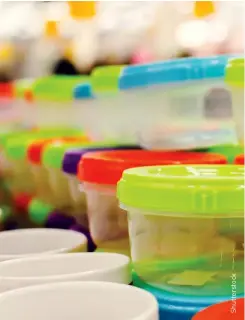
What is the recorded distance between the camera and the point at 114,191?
669 millimetres

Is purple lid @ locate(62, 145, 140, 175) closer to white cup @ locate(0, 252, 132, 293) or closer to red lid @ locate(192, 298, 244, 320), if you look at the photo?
white cup @ locate(0, 252, 132, 293)

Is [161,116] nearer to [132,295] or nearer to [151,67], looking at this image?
[151,67]

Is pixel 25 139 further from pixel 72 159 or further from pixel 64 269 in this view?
pixel 64 269

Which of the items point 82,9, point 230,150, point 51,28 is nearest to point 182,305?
point 230,150

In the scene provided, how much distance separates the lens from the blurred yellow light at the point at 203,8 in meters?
1.65

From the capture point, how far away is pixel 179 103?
2.56ft

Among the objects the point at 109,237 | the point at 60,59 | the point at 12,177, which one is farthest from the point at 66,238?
the point at 60,59

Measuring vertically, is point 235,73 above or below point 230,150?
above

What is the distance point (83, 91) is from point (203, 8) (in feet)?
2.37

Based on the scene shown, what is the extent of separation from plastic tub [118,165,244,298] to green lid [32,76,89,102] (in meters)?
0.57

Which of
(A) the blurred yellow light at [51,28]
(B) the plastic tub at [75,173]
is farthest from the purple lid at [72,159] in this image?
(A) the blurred yellow light at [51,28]

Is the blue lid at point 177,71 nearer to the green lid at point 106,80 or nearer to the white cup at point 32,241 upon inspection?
the green lid at point 106,80

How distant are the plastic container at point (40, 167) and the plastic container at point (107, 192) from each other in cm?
30

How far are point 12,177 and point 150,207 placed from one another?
0.71m
